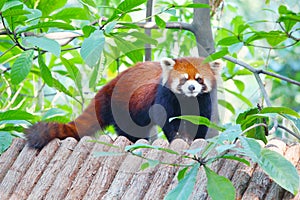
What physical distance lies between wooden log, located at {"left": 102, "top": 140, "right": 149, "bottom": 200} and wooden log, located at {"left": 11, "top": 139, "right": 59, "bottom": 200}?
36 centimetres

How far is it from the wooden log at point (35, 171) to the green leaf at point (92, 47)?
492mm

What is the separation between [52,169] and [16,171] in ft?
0.58

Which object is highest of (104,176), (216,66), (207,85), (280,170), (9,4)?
(9,4)

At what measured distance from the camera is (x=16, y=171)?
215 centimetres

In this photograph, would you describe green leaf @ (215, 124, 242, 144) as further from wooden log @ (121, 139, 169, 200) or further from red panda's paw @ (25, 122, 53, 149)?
red panda's paw @ (25, 122, 53, 149)

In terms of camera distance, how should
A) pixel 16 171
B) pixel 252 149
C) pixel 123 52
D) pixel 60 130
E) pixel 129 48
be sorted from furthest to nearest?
pixel 123 52 < pixel 129 48 < pixel 60 130 < pixel 16 171 < pixel 252 149

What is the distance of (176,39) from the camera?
293 centimetres

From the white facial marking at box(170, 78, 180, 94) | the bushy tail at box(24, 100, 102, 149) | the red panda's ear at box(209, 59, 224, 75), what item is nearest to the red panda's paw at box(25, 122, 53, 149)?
the bushy tail at box(24, 100, 102, 149)

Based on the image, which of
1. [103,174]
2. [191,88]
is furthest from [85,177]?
[191,88]

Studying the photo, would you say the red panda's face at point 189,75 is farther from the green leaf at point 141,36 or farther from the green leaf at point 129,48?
the green leaf at point 141,36

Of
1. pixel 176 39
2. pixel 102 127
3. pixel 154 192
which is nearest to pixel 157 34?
pixel 176 39

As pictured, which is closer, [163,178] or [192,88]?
[163,178]

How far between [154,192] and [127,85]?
1367mm

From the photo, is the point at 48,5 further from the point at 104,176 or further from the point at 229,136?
the point at 229,136
